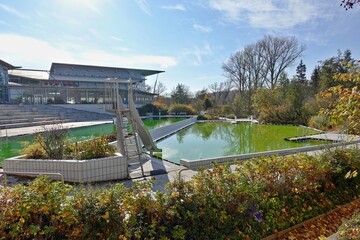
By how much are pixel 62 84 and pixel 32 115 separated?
1130 centimetres

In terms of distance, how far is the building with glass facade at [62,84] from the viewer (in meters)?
25.9

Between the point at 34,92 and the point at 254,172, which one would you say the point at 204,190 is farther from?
the point at 34,92

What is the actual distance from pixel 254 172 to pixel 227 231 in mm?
1044

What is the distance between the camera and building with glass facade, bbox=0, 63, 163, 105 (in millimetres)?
25922

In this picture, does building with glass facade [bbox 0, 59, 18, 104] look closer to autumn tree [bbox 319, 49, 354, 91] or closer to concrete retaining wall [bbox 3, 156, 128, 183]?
concrete retaining wall [bbox 3, 156, 128, 183]

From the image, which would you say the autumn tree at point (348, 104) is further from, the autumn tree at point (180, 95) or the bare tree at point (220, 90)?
the bare tree at point (220, 90)

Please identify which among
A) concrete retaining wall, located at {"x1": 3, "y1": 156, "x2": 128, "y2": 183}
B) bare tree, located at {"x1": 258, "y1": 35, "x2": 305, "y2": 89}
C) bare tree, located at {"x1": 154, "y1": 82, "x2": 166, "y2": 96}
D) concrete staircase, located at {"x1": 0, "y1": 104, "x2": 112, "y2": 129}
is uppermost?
bare tree, located at {"x1": 258, "y1": 35, "x2": 305, "y2": 89}

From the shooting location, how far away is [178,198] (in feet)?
8.81

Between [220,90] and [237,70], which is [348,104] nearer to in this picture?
[237,70]

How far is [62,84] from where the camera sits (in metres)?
31.4

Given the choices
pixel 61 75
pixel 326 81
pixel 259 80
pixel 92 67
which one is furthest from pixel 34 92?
pixel 326 81

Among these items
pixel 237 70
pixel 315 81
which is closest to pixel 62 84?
pixel 237 70

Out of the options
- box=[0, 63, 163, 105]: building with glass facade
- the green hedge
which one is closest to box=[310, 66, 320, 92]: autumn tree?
the green hedge

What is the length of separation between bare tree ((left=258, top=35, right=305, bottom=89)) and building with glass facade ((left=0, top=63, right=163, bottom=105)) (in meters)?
19.4
